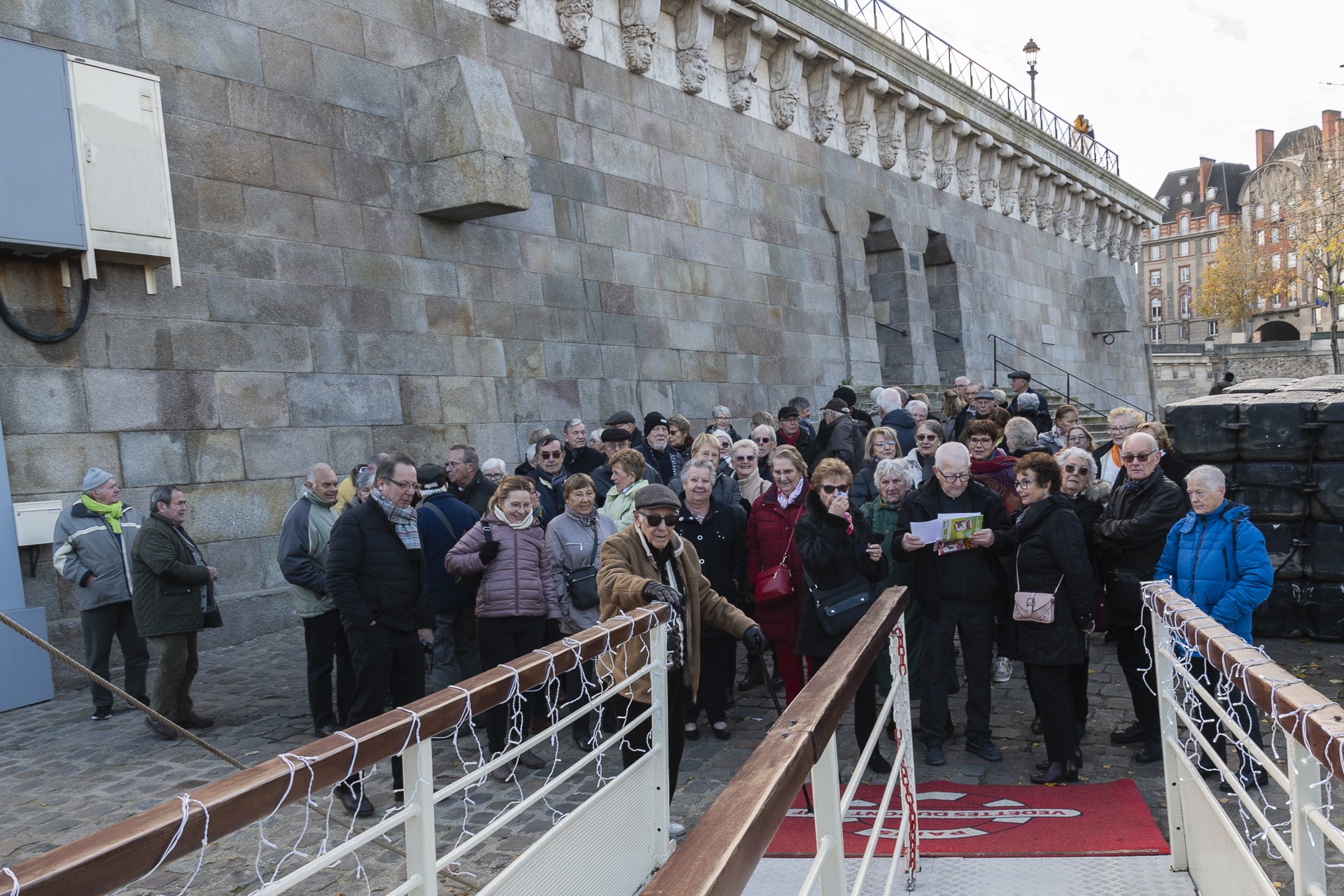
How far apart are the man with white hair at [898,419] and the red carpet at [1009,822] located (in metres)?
4.67

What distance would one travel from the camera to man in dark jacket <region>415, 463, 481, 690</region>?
21.8ft

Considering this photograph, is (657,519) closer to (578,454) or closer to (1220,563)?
(1220,563)

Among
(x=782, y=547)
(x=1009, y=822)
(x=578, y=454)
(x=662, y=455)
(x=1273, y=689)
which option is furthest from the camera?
(x=578, y=454)

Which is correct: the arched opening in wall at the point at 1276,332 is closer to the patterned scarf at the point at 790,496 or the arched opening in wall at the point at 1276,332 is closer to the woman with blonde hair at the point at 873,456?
the woman with blonde hair at the point at 873,456

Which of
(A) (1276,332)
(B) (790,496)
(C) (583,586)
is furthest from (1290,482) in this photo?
(A) (1276,332)

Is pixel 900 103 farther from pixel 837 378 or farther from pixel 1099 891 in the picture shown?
pixel 1099 891

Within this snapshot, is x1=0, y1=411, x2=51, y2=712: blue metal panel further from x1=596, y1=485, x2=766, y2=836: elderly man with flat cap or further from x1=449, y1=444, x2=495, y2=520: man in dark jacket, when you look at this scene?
x1=596, y1=485, x2=766, y2=836: elderly man with flat cap

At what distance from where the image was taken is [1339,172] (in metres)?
32.3

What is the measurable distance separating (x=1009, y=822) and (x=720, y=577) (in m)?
2.35

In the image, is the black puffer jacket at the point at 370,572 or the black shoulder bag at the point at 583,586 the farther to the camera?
the black shoulder bag at the point at 583,586

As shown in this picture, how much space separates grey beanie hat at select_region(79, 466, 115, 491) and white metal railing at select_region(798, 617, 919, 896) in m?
5.34

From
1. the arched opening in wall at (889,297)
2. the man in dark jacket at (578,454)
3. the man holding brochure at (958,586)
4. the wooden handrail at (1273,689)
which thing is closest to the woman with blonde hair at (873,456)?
the man holding brochure at (958,586)

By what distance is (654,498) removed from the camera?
16.1 ft

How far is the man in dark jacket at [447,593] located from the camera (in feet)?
21.8
